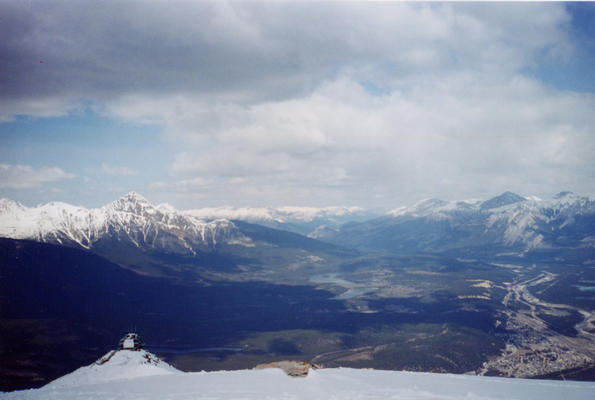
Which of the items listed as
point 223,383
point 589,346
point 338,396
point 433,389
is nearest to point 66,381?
point 223,383

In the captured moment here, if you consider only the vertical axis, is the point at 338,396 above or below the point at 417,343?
above

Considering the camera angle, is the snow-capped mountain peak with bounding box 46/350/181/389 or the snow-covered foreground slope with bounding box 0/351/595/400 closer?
the snow-covered foreground slope with bounding box 0/351/595/400

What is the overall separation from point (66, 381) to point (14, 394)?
3.22m

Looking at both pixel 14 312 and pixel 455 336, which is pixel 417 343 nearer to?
pixel 455 336

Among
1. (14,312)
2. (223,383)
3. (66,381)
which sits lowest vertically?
(14,312)

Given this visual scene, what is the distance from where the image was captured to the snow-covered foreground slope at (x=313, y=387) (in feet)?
63.4

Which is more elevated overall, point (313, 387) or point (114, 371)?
point (313, 387)

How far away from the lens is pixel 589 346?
172 meters

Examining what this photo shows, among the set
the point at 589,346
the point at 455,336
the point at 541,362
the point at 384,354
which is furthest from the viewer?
the point at 455,336

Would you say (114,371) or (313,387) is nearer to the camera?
(313,387)

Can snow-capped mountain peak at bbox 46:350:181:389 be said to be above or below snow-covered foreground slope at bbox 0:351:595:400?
below

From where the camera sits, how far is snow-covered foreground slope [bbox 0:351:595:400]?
1931cm

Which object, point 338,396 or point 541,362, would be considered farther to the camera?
point 541,362

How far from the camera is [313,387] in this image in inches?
798
